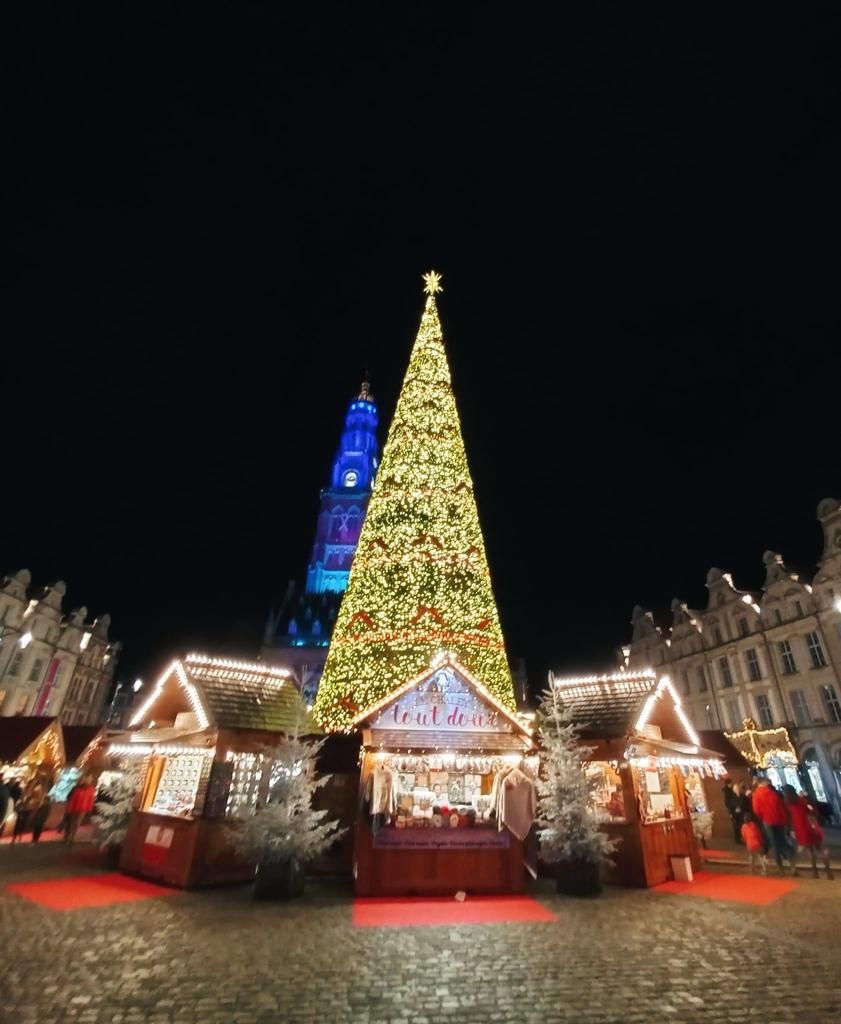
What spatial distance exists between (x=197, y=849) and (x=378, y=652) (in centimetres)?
548

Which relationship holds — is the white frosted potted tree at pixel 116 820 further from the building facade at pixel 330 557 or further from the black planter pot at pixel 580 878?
the building facade at pixel 330 557

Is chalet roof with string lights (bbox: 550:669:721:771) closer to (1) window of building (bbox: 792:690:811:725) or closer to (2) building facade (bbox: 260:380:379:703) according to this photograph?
(1) window of building (bbox: 792:690:811:725)

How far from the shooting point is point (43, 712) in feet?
137

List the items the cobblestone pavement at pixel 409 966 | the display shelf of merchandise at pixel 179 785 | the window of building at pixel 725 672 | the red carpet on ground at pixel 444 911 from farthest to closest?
the window of building at pixel 725 672
the display shelf of merchandise at pixel 179 785
the red carpet on ground at pixel 444 911
the cobblestone pavement at pixel 409 966

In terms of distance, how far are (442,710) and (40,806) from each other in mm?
14001

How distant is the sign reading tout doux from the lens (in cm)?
1073

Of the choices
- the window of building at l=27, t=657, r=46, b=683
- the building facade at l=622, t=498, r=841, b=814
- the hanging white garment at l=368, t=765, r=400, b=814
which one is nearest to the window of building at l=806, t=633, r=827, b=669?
the building facade at l=622, t=498, r=841, b=814

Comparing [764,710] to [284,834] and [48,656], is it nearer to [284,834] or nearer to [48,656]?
[284,834]

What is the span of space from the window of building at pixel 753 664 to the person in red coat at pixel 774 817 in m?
24.3

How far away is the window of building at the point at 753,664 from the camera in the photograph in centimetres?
3272

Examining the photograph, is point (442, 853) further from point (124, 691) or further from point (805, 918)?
point (124, 691)

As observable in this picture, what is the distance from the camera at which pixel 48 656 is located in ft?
139

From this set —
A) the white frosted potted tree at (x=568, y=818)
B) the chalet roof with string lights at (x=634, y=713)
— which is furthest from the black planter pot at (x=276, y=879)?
the chalet roof with string lights at (x=634, y=713)

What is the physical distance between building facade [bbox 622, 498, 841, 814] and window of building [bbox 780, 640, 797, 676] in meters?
0.06
